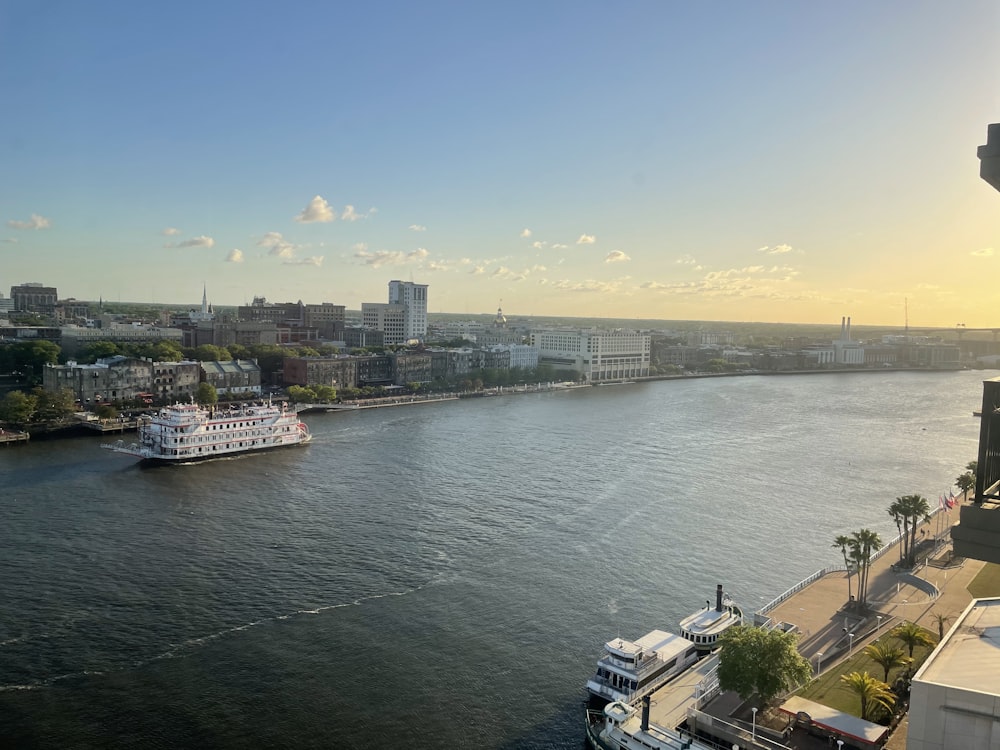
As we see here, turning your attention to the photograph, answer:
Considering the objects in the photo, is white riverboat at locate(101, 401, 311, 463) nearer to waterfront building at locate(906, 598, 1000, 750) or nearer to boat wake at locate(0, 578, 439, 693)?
boat wake at locate(0, 578, 439, 693)

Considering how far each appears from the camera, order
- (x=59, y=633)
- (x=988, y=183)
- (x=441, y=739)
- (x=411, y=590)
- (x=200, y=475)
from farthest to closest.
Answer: (x=200, y=475) < (x=411, y=590) < (x=59, y=633) < (x=441, y=739) < (x=988, y=183)

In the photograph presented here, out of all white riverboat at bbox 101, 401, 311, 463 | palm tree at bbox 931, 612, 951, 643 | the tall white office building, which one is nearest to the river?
white riverboat at bbox 101, 401, 311, 463

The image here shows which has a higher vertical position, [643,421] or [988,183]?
[988,183]

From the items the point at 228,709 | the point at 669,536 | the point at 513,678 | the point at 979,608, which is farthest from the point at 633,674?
the point at 669,536

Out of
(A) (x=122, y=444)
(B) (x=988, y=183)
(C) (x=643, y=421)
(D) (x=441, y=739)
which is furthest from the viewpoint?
(C) (x=643, y=421)

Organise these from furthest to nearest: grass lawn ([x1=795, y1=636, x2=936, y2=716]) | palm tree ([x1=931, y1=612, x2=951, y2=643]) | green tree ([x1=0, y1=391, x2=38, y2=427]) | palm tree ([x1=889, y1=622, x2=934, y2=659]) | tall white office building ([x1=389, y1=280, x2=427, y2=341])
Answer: tall white office building ([x1=389, y1=280, x2=427, y2=341]) → green tree ([x1=0, y1=391, x2=38, y2=427]) → palm tree ([x1=931, y1=612, x2=951, y2=643]) → palm tree ([x1=889, y1=622, x2=934, y2=659]) → grass lawn ([x1=795, y1=636, x2=936, y2=716])

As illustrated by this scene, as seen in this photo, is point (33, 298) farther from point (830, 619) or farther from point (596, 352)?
point (830, 619)

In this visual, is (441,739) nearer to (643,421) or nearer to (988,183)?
(988,183)

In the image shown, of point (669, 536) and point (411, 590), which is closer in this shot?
point (411, 590)
